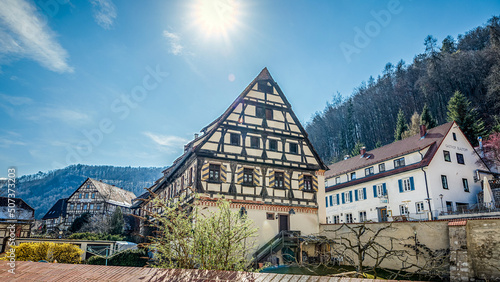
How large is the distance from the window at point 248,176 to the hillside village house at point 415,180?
41.9 feet

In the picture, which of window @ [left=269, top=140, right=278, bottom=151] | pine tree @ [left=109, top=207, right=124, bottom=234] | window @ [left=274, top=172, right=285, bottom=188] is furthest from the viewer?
pine tree @ [left=109, top=207, right=124, bottom=234]

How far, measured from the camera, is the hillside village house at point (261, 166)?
21.8 metres

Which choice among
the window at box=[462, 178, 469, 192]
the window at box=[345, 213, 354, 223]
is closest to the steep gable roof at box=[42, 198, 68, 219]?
the window at box=[345, 213, 354, 223]

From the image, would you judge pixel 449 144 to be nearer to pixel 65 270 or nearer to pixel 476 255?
pixel 476 255

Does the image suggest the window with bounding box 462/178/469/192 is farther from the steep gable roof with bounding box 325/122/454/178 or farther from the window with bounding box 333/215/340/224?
the window with bounding box 333/215/340/224

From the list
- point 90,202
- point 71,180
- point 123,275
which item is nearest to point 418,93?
point 90,202

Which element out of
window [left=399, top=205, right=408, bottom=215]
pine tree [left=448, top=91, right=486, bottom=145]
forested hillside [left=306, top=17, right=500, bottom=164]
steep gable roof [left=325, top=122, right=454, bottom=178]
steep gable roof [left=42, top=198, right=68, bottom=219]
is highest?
forested hillside [left=306, top=17, right=500, bottom=164]

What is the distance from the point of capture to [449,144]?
3155 centimetres

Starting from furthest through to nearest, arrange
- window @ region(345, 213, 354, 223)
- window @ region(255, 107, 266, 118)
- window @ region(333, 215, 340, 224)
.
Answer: window @ region(333, 215, 340, 224)
window @ region(345, 213, 354, 223)
window @ region(255, 107, 266, 118)

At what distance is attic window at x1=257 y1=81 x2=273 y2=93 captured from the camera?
985 inches

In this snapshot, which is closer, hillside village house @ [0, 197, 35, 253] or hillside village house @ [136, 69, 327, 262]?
hillside village house @ [136, 69, 327, 262]

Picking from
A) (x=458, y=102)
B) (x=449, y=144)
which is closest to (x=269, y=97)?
(x=449, y=144)

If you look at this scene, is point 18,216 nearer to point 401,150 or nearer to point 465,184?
point 401,150

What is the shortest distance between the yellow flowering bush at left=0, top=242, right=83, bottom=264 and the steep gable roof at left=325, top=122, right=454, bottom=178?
2785 centimetres
